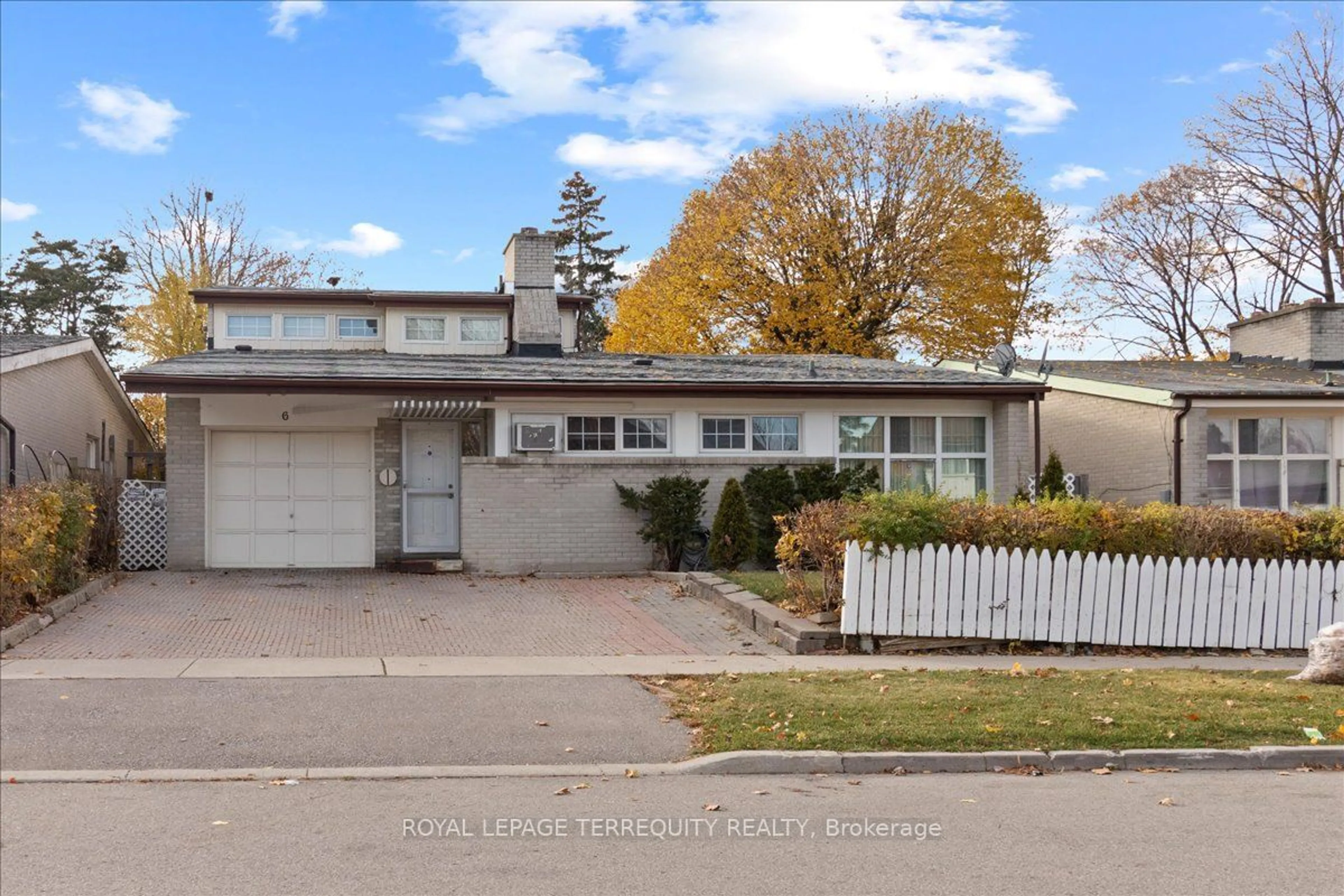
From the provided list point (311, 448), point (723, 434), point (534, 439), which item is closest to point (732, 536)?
Result: point (723, 434)

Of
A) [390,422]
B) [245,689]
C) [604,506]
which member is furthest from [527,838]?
[390,422]

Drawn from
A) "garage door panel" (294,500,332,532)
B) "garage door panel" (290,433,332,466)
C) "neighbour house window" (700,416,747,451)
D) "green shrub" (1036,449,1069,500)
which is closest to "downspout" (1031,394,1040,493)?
"green shrub" (1036,449,1069,500)

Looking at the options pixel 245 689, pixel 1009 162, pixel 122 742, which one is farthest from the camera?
pixel 1009 162

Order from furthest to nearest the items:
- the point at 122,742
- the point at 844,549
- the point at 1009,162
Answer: the point at 1009,162 → the point at 844,549 → the point at 122,742

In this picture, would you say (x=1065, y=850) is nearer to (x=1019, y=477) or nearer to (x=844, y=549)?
(x=844, y=549)

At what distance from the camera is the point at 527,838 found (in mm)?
6309

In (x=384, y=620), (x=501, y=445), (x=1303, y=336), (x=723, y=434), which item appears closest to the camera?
(x=384, y=620)

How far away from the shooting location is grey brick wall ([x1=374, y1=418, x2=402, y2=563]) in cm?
1861

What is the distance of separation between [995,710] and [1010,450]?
34.5 ft

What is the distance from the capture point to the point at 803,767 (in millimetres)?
8031

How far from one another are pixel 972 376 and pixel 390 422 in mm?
9214

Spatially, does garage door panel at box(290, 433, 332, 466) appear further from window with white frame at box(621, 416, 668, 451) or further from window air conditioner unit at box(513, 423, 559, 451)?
window with white frame at box(621, 416, 668, 451)

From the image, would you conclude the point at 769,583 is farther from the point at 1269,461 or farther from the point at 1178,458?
the point at 1269,461

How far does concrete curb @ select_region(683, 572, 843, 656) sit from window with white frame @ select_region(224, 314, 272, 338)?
43.7 feet
